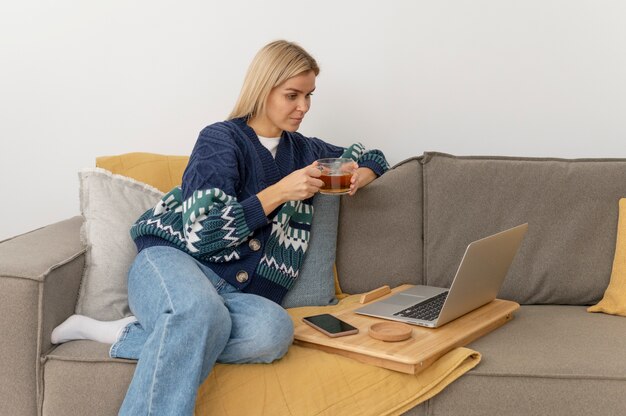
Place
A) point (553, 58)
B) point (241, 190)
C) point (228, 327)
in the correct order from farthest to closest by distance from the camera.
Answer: point (553, 58)
point (241, 190)
point (228, 327)

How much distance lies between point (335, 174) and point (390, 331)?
0.48m

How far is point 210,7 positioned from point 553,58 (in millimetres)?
1307

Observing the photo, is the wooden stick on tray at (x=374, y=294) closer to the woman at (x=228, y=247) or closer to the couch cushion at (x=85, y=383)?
the woman at (x=228, y=247)

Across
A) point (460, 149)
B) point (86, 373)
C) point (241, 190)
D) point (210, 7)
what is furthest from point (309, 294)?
point (210, 7)

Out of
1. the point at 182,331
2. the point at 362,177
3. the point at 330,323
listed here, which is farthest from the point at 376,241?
the point at 182,331

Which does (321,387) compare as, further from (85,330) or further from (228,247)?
(85,330)

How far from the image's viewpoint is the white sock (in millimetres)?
2018

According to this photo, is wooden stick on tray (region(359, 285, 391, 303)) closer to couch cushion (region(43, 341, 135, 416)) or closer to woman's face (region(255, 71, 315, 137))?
woman's face (region(255, 71, 315, 137))

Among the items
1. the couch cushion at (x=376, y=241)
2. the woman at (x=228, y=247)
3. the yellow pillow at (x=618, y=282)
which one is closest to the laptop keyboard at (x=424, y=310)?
the couch cushion at (x=376, y=241)

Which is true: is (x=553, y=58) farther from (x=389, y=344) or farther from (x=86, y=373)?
(x=86, y=373)

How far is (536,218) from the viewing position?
249 centimetres

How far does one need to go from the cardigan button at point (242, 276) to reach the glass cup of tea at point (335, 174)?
1.10ft

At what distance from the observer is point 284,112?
237cm

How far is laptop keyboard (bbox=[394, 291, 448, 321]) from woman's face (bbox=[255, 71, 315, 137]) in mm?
670
